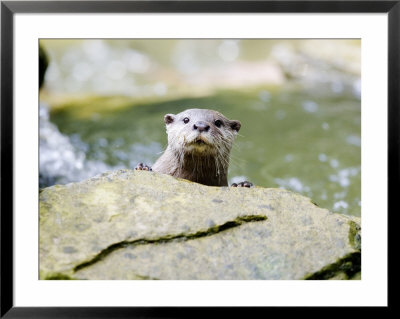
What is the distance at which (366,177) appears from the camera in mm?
2371

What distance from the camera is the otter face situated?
102 inches

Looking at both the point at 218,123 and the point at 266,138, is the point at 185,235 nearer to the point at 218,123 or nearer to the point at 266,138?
the point at 218,123

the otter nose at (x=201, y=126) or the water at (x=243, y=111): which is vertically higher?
the water at (x=243, y=111)

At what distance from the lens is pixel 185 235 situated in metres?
2.19

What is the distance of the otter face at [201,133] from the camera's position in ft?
8.49

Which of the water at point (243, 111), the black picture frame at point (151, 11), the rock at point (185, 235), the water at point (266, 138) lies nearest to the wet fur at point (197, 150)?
the rock at point (185, 235)

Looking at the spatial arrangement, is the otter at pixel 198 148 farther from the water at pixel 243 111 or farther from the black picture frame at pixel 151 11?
the black picture frame at pixel 151 11

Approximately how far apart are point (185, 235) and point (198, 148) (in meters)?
0.59

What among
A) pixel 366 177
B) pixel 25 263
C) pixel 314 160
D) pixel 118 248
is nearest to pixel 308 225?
pixel 366 177

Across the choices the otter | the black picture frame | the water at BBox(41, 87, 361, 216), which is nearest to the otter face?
the otter

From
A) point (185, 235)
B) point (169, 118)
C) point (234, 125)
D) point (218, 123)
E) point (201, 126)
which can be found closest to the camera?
point (185, 235)

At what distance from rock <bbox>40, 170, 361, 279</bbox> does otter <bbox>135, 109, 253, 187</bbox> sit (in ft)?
0.99

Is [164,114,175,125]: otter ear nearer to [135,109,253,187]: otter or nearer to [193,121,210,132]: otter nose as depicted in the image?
[135,109,253,187]: otter

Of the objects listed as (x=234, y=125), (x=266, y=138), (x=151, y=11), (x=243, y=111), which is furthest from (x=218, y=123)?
(x=243, y=111)
